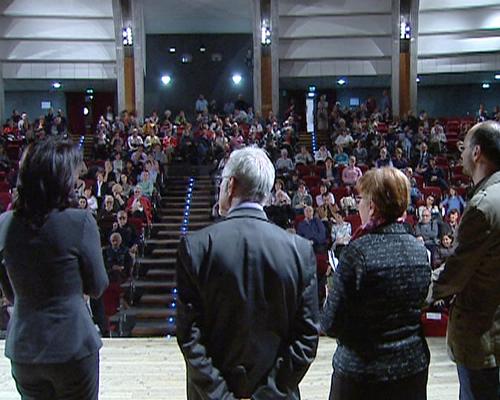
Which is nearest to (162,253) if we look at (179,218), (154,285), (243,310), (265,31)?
(154,285)

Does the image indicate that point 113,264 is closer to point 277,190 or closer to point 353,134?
point 277,190

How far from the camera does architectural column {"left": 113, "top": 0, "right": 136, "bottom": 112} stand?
1505cm

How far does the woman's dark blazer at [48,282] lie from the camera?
1814mm

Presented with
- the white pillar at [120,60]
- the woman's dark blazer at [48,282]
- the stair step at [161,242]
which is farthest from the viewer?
the white pillar at [120,60]

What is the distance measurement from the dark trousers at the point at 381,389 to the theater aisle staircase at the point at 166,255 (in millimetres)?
4134

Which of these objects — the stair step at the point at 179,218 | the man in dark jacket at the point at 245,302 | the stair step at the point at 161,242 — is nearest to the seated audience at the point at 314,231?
the stair step at the point at 161,242

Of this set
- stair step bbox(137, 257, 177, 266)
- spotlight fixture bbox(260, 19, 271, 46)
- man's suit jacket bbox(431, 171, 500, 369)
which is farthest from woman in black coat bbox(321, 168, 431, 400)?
spotlight fixture bbox(260, 19, 271, 46)

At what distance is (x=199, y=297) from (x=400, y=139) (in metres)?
11.0

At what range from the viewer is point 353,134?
1305 cm

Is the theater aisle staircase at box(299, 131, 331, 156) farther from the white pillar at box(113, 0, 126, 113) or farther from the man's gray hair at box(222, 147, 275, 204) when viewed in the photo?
the man's gray hair at box(222, 147, 275, 204)

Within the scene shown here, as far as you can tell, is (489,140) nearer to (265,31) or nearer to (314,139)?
(314,139)

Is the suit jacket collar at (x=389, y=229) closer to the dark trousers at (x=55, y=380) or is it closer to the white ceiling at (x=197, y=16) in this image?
the dark trousers at (x=55, y=380)

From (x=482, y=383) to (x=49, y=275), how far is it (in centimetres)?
141

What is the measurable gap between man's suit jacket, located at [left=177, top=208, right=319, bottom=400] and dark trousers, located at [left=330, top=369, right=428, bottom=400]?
0.85ft
